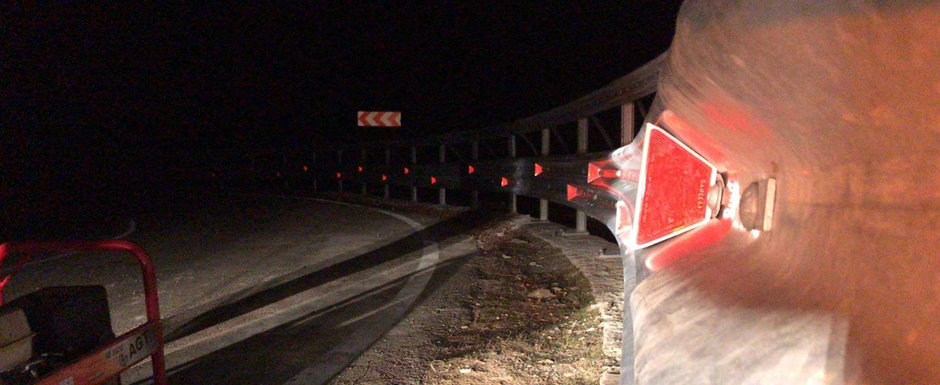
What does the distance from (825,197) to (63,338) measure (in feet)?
9.51

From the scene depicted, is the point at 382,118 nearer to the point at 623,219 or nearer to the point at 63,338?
the point at 623,219

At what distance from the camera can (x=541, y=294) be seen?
17.2ft

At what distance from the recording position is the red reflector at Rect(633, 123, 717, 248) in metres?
2.99

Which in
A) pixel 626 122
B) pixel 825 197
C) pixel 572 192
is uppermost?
pixel 626 122

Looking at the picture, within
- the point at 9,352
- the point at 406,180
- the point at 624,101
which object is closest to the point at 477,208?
the point at 406,180

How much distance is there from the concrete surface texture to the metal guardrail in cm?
231

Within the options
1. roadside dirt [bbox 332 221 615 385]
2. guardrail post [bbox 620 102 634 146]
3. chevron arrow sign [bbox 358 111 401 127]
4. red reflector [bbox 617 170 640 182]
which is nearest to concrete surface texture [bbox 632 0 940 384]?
roadside dirt [bbox 332 221 615 385]

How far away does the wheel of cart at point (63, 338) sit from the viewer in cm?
239

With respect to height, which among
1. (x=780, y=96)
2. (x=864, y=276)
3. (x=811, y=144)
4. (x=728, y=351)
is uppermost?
(x=780, y=96)

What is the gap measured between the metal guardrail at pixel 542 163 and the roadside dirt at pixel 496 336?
3.05 ft

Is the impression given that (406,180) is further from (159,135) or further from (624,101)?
(159,135)

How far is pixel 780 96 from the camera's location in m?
1.62

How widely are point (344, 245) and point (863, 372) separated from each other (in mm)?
7587

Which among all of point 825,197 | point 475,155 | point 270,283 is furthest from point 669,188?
point 475,155
